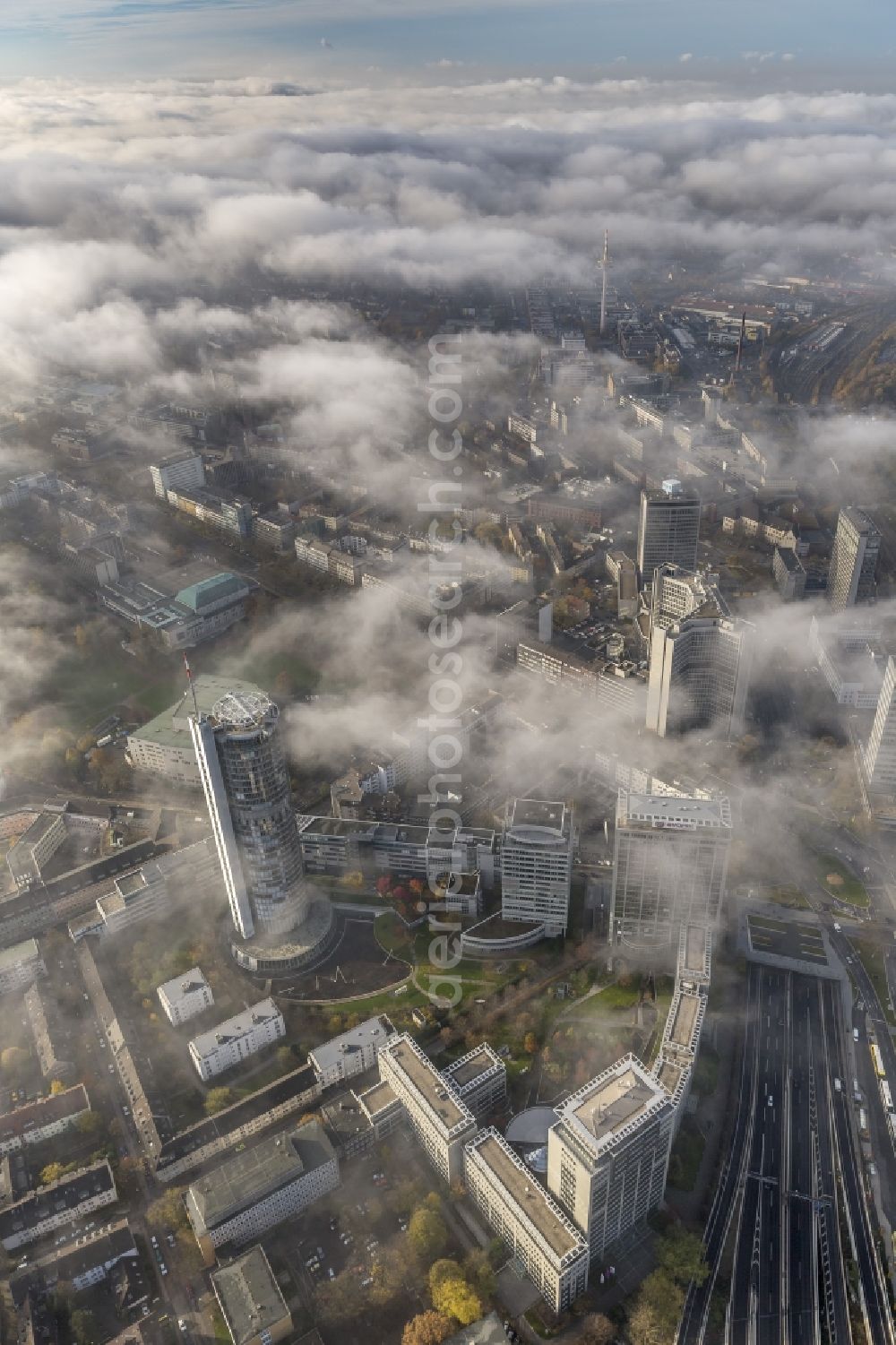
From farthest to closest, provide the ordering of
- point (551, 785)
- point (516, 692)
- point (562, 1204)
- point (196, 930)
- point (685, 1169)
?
1. point (516, 692)
2. point (551, 785)
3. point (196, 930)
4. point (685, 1169)
5. point (562, 1204)

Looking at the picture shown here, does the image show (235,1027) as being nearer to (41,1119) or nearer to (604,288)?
(41,1119)

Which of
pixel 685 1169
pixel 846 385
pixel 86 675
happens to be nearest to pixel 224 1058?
pixel 685 1169

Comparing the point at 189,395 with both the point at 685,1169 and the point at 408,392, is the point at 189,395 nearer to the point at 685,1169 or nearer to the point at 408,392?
the point at 408,392

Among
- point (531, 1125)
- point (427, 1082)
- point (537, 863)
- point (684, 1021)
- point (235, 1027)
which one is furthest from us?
point (537, 863)

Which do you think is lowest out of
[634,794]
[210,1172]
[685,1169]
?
[685,1169]

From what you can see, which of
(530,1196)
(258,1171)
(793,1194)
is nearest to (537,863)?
(530,1196)

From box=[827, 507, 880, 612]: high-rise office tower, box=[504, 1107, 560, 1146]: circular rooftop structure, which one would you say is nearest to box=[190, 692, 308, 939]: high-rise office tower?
box=[504, 1107, 560, 1146]: circular rooftop structure
